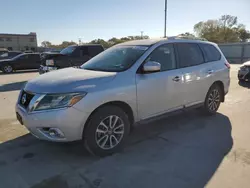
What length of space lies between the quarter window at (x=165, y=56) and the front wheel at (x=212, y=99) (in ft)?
4.79

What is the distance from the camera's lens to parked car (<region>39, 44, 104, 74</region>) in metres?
11.6

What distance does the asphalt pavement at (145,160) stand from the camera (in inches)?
Result: 118

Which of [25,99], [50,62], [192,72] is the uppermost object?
[192,72]

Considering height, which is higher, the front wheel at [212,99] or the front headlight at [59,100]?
the front headlight at [59,100]

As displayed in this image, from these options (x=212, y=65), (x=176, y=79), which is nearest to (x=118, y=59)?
(x=176, y=79)

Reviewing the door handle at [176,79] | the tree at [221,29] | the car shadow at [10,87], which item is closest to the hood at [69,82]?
the door handle at [176,79]

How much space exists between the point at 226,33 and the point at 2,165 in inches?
2551

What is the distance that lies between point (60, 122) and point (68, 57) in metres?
9.32

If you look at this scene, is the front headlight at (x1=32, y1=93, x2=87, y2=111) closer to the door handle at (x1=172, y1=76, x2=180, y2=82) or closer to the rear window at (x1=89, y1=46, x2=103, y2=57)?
the door handle at (x1=172, y1=76, x2=180, y2=82)

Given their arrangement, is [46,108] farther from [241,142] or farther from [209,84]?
[209,84]

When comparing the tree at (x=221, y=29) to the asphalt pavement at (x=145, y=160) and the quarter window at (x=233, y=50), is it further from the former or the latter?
the asphalt pavement at (x=145, y=160)

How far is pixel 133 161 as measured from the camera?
3.50 meters

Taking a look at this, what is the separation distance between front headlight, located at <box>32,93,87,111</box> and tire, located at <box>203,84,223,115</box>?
326cm

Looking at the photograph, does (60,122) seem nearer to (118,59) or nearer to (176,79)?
(118,59)
